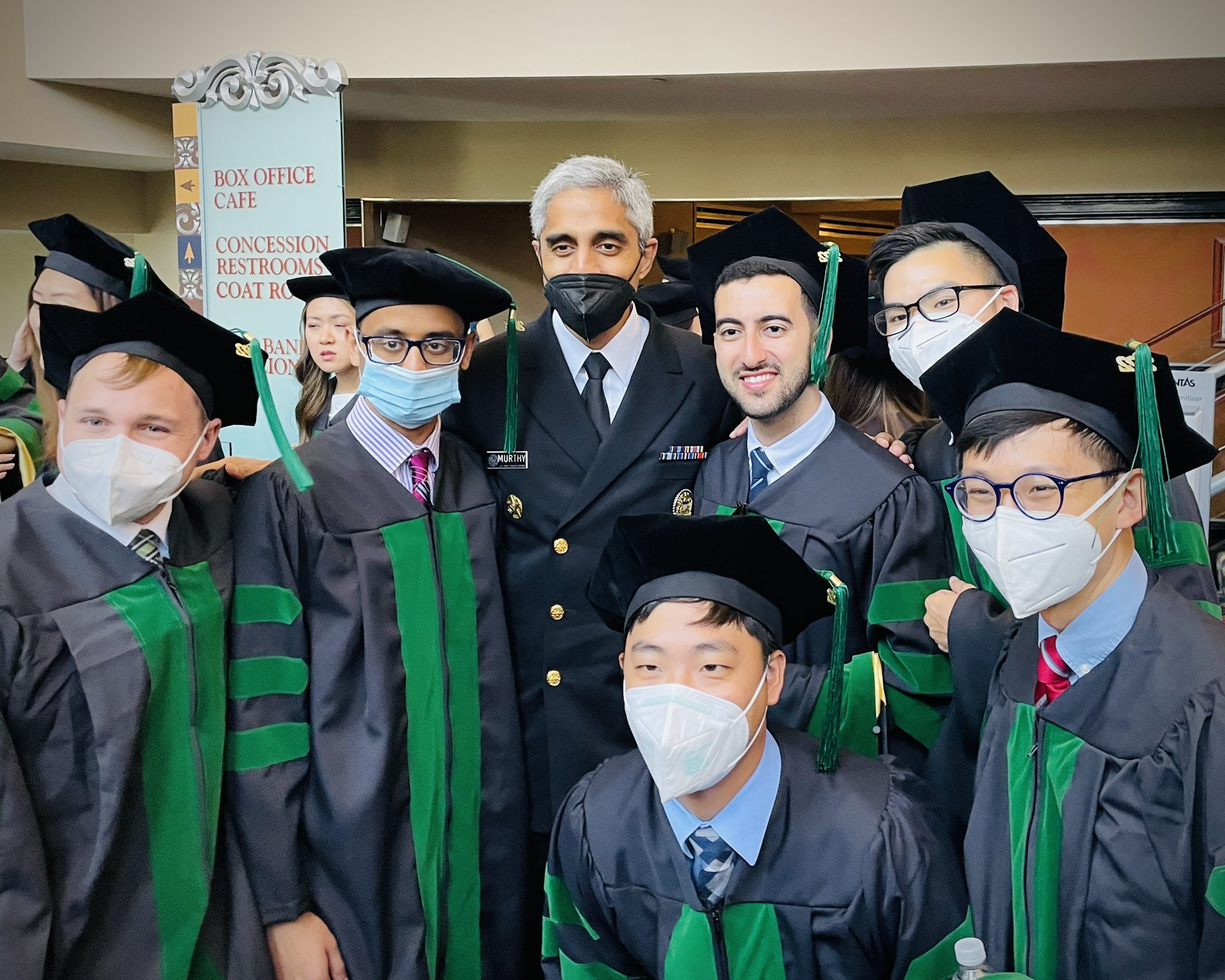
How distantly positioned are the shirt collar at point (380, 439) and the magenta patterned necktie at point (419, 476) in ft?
0.06

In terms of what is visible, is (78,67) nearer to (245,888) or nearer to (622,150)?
(622,150)

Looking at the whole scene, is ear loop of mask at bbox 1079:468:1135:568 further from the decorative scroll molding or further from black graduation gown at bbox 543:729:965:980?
the decorative scroll molding

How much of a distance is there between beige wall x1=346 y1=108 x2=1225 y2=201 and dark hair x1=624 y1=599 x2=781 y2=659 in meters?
6.71

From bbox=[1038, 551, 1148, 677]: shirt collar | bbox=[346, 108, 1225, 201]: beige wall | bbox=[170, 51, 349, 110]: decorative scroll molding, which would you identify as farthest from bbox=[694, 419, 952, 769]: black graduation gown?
bbox=[346, 108, 1225, 201]: beige wall

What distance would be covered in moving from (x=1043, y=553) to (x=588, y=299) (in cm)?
137

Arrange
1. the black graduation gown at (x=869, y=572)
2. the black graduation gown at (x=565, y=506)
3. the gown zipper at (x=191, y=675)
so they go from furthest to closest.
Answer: the black graduation gown at (x=565, y=506) → the black graduation gown at (x=869, y=572) → the gown zipper at (x=191, y=675)

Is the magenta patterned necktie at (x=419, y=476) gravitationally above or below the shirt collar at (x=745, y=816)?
above

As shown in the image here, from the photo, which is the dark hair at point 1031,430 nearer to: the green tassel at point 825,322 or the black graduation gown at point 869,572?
the black graduation gown at point 869,572

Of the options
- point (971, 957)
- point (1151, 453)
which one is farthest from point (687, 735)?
point (1151, 453)

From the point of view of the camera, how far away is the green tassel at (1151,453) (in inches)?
77.0

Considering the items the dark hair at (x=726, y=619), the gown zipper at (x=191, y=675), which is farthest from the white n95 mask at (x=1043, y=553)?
the gown zipper at (x=191, y=675)

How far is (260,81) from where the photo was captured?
6.18 m

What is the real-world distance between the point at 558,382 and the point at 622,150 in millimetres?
5998

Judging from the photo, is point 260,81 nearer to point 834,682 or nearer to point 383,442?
point 383,442
